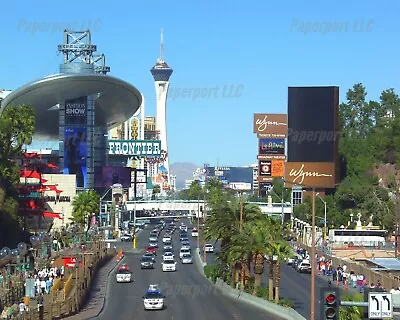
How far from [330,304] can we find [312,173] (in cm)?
11826

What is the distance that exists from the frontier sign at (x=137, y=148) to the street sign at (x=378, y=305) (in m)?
162

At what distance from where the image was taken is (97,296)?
181ft

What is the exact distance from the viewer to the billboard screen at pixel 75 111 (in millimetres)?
147875

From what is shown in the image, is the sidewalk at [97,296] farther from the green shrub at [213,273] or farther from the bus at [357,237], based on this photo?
the bus at [357,237]

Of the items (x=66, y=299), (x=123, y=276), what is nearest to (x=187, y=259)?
(x=123, y=276)

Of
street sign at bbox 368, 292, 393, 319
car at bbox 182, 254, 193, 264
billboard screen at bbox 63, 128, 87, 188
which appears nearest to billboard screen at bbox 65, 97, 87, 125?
billboard screen at bbox 63, 128, 87, 188

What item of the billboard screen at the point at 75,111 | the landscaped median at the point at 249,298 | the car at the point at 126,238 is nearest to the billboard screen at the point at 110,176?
the billboard screen at the point at 75,111

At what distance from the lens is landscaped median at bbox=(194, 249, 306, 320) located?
150 feet

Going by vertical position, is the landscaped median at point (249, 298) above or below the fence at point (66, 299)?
below

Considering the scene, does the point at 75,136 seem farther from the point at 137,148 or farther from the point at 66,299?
the point at 66,299

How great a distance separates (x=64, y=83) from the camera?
14138 cm

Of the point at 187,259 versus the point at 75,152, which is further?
the point at 75,152

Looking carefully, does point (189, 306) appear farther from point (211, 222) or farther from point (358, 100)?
Result: point (358, 100)

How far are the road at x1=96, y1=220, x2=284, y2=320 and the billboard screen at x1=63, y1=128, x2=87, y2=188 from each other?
245 feet
